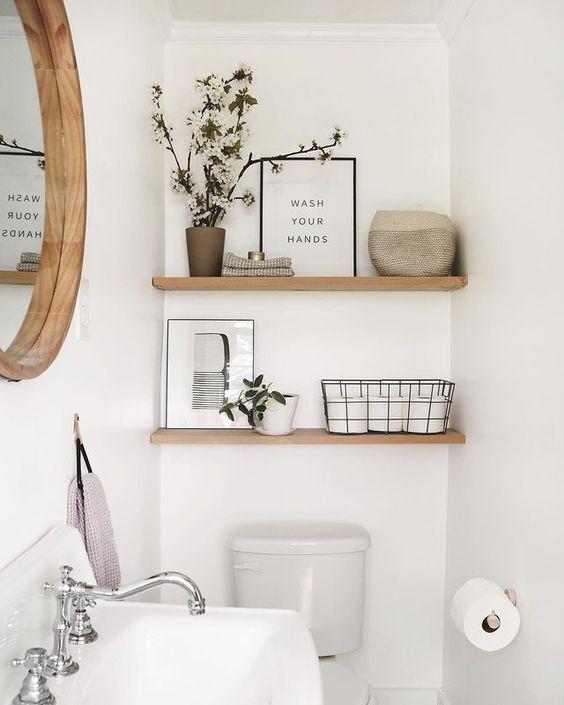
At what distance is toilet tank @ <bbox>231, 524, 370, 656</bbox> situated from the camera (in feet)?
6.81

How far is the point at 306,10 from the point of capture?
2.17 meters

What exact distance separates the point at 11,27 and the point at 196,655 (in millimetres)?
1011

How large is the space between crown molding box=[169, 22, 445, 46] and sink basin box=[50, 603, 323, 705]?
1.76 meters

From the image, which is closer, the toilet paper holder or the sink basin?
the sink basin

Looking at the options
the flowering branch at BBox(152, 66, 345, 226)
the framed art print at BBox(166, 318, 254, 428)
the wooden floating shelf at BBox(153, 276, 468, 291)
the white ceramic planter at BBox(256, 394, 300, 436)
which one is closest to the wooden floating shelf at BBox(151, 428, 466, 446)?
the white ceramic planter at BBox(256, 394, 300, 436)

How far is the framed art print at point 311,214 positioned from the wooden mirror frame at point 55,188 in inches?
41.1

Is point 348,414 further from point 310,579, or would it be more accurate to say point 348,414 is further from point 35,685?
point 35,685

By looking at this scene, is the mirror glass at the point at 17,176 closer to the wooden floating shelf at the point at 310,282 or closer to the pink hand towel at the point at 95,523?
the pink hand towel at the point at 95,523

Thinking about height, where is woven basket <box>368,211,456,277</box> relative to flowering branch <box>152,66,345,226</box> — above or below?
below

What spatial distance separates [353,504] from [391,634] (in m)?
0.43

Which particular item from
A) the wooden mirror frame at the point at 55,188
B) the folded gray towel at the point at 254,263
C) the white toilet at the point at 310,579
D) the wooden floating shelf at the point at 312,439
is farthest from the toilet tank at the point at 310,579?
the wooden mirror frame at the point at 55,188

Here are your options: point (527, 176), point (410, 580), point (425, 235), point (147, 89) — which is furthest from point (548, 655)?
point (147, 89)

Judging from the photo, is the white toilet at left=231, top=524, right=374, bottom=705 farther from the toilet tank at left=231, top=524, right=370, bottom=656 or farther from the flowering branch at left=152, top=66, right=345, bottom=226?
the flowering branch at left=152, top=66, right=345, bottom=226

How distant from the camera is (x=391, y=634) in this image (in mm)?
2309
